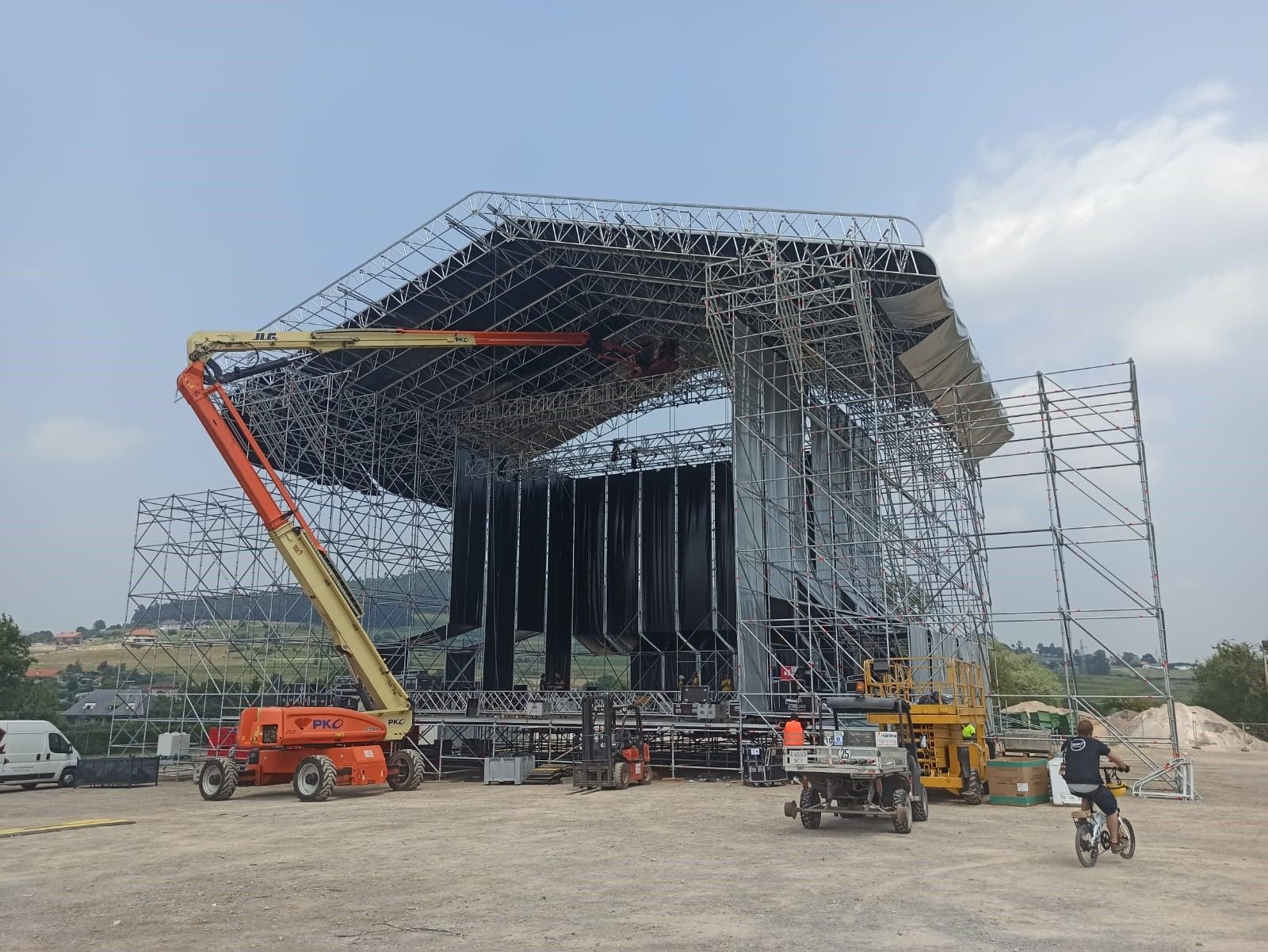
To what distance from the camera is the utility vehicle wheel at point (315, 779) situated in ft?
57.1

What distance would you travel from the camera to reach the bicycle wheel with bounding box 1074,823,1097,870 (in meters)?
8.82

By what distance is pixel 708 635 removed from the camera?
104 ft

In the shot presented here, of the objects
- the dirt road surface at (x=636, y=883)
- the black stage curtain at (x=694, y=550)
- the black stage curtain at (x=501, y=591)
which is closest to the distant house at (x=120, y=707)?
the black stage curtain at (x=501, y=591)

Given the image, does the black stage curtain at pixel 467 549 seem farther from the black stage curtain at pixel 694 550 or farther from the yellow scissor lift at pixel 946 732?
the yellow scissor lift at pixel 946 732

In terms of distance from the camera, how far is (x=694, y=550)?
104ft

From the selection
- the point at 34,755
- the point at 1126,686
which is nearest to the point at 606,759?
Result: the point at 34,755

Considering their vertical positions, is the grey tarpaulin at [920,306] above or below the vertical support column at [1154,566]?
above

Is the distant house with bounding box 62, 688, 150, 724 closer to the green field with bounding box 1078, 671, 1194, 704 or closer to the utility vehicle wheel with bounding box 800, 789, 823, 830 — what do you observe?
the utility vehicle wheel with bounding box 800, 789, 823, 830

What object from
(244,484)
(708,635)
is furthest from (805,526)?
(244,484)

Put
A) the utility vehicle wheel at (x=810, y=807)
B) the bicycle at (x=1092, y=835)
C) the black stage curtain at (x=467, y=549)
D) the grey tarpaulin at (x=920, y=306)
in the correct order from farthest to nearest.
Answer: the black stage curtain at (x=467, y=549) → the grey tarpaulin at (x=920, y=306) → the utility vehicle wheel at (x=810, y=807) → the bicycle at (x=1092, y=835)

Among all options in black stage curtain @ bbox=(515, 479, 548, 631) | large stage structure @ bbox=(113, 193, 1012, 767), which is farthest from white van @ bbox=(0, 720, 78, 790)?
black stage curtain @ bbox=(515, 479, 548, 631)

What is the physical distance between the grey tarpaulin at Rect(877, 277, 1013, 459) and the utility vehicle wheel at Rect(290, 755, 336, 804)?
15.6 m

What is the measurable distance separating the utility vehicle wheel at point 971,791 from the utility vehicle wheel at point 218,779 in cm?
1393

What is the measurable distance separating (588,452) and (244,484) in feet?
53.6
